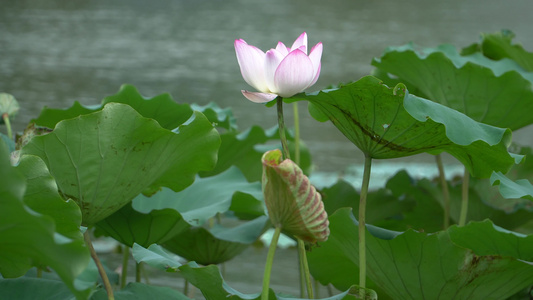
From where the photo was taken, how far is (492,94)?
0.99 m

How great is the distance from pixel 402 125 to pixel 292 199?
20cm

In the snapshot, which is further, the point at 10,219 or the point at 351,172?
the point at 351,172

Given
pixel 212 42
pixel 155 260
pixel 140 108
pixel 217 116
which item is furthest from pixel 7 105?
pixel 212 42

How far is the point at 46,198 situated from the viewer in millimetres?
618

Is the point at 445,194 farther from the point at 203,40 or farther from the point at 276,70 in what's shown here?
the point at 203,40

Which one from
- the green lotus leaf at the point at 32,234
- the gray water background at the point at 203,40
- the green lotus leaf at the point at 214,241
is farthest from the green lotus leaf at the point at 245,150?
the gray water background at the point at 203,40

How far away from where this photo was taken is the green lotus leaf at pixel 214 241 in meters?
1.02

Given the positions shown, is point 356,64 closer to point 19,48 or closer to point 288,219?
point 19,48

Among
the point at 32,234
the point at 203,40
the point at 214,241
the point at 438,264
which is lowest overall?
the point at 203,40

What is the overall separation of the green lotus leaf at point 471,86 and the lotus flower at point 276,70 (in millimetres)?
367

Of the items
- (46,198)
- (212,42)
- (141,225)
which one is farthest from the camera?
(212,42)

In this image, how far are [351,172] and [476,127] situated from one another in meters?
1.71

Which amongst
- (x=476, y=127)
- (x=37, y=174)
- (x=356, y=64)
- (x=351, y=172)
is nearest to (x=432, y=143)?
(x=476, y=127)

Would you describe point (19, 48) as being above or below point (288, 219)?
below
